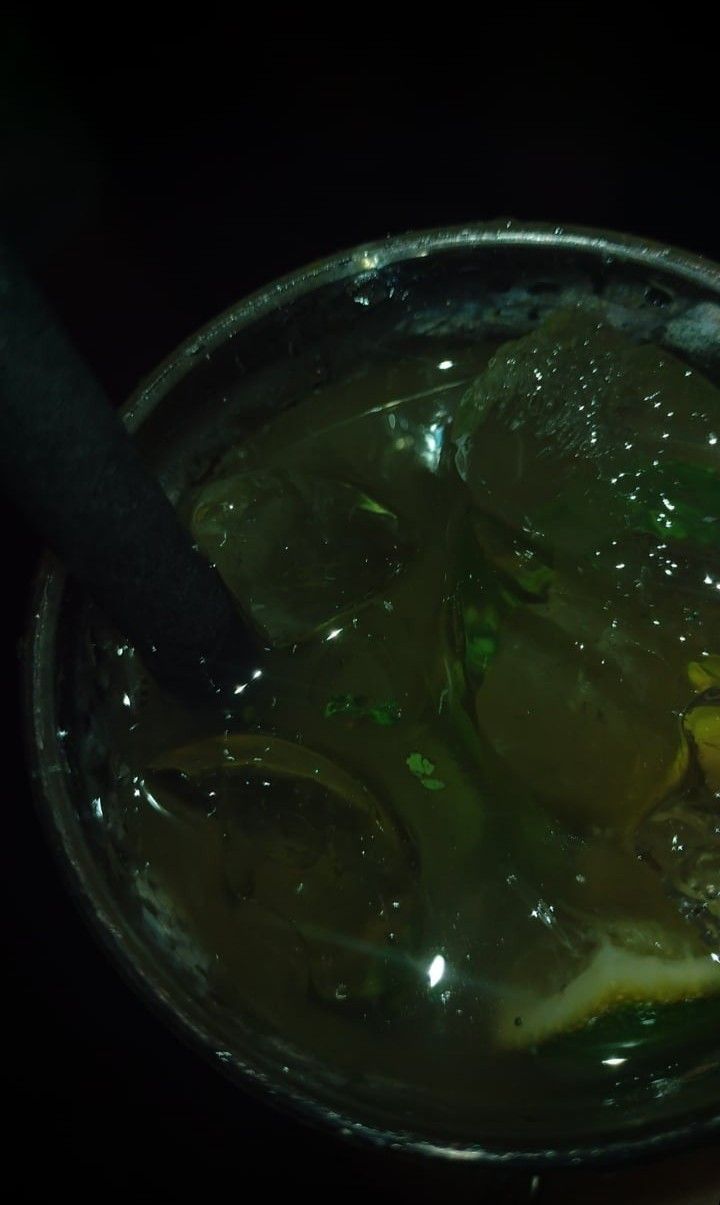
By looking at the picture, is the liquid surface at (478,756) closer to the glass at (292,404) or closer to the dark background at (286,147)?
the glass at (292,404)

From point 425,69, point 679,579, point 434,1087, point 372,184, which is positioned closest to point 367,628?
point 679,579

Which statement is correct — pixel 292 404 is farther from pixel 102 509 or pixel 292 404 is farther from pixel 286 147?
pixel 286 147

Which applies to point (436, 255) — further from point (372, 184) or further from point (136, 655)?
point (372, 184)

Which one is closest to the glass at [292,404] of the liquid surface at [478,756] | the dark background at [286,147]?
the liquid surface at [478,756]

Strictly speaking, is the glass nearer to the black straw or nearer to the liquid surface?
the liquid surface

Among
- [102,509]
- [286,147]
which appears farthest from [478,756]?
[286,147]

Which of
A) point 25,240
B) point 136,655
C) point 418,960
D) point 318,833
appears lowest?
point 418,960

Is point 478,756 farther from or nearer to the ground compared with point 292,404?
nearer to the ground
